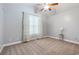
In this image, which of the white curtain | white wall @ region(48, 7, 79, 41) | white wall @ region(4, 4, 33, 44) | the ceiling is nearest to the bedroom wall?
white wall @ region(4, 4, 33, 44)

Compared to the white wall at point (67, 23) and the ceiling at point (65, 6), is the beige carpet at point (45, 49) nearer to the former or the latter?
the white wall at point (67, 23)

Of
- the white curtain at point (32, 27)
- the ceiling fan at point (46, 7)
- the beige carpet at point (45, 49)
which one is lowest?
the beige carpet at point (45, 49)

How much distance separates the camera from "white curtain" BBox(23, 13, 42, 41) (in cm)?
160

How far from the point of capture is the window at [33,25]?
1.61 meters

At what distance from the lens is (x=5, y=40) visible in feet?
4.94

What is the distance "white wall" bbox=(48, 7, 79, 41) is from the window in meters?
0.27

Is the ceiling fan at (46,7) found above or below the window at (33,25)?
above

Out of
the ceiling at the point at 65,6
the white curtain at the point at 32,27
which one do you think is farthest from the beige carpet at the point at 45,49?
the ceiling at the point at 65,6

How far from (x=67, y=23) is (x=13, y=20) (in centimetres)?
111

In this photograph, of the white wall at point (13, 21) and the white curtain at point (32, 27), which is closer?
the white wall at point (13, 21)

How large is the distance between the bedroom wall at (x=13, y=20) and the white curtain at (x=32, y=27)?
4.4 inches

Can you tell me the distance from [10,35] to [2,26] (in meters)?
0.23
